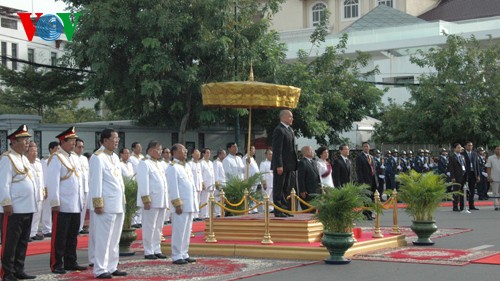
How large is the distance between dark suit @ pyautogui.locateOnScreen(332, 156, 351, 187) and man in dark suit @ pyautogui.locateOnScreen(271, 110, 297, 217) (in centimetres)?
366

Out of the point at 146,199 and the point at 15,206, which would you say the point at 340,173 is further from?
the point at 15,206

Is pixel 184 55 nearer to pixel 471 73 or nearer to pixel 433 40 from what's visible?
pixel 471 73

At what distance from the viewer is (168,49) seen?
22609mm

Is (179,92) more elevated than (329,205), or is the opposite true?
(179,92)

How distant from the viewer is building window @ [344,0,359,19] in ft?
202

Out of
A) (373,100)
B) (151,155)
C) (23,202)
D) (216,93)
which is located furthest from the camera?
(373,100)

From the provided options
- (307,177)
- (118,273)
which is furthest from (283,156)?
(118,273)

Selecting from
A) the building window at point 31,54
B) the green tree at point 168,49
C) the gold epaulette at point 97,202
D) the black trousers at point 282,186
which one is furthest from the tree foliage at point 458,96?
the building window at point 31,54

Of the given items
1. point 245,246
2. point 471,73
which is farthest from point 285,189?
point 471,73

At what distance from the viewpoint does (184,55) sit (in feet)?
76.2

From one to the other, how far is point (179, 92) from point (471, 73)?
536 inches

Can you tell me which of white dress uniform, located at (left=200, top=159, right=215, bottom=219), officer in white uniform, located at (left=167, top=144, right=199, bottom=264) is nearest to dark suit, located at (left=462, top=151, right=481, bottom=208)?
white dress uniform, located at (left=200, top=159, right=215, bottom=219)

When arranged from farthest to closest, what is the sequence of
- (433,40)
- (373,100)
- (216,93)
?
(433,40) < (373,100) < (216,93)

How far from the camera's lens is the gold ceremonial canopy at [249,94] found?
14.4m
